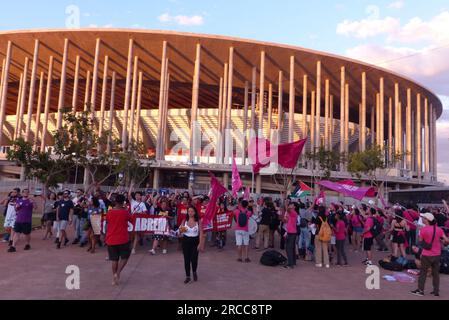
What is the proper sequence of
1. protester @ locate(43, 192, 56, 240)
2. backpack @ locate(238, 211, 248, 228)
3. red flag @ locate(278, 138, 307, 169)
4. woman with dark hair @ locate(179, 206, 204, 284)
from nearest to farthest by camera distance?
woman with dark hair @ locate(179, 206, 204, 284), backpack @ locate(238, 211, 248, 228), protester @ locate(43, 192, 56, 240), red flag @ locate(278, 138, 307, 169)

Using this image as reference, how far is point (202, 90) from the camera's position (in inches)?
2372

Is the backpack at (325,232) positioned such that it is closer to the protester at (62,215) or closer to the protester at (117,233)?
the protester at (117,233)

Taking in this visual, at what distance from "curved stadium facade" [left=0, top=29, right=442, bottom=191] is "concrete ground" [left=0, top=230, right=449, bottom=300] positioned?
113ft

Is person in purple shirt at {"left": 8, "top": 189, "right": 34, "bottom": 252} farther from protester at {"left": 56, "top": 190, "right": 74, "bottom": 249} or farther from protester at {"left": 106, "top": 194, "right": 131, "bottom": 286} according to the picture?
protester at {"left": 106, "top": 194, "right": 131, "bottom": 286}

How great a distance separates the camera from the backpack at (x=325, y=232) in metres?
9.78

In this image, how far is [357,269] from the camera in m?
9.83

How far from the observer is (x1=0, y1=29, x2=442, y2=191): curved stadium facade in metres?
45.2

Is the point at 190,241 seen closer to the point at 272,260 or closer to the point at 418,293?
the point at 272,260

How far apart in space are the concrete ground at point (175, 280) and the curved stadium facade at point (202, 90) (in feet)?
113

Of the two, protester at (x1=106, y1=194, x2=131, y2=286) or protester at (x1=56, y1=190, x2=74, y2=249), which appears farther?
protester at (x1=56, y1=190, x2=74, y2=249)

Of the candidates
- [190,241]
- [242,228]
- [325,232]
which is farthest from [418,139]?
[190,241]

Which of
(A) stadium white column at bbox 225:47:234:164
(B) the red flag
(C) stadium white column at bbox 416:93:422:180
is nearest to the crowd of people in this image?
(B) the red flag

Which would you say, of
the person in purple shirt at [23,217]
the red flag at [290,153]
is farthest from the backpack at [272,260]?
the person in purple shirt at [23,217]

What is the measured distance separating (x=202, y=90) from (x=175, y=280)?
5452 centimetres
